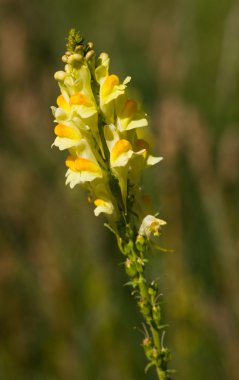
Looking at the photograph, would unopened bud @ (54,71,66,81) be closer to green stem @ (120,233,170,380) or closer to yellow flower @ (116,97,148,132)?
yellow flower @ (116,97,148,132)

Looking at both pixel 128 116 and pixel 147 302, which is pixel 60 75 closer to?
pixel 128 116

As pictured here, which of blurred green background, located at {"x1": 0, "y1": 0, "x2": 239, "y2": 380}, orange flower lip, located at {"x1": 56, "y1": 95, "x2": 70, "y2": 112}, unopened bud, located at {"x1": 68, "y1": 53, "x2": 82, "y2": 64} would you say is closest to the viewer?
unopened bud, located at {"x1": 68, "y1": 53, "x2": 82, "y2": 64}

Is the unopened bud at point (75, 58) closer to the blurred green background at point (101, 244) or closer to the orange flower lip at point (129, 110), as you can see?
the orange flower lip at point (129, 110)

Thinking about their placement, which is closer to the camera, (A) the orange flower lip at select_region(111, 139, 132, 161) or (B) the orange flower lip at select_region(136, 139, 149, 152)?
(A) the orange flower lip at select_region(111, 139, 132, 161)

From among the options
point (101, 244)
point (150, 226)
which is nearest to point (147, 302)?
point (150, 226)

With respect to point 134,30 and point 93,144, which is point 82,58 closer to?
point 93,144

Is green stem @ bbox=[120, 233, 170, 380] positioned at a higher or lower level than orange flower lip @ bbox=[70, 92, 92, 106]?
lower

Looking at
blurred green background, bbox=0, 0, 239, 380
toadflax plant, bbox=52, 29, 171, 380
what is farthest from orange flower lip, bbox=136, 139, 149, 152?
blurred green background, bbox=0, 0, 239, 380
